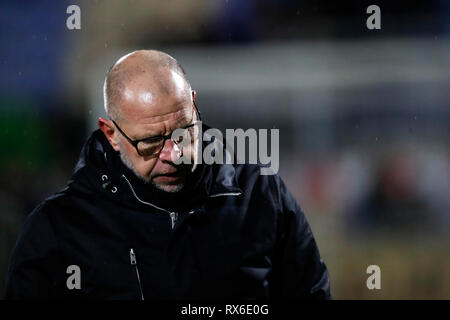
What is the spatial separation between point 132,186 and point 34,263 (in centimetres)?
41

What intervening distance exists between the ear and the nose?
0.62 feet

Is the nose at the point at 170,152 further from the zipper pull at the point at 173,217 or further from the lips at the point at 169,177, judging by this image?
the zipper pull at the point at 173,217

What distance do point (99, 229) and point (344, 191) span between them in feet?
14.5

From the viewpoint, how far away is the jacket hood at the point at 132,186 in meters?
2.31

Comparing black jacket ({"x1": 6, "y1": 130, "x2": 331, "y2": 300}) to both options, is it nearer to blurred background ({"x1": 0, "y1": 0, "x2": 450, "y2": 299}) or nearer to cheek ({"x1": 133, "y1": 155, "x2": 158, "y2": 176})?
cheek ({"x1": 133, "y1": 155, "x2": 158, "y2": 176})

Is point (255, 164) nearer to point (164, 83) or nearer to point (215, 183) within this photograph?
point (215, 183)

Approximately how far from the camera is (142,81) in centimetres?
230

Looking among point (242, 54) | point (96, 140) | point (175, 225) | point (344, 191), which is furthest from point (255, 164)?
point (242, 54)

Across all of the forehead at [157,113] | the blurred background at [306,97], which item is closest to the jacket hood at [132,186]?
the forehead at [157,113]

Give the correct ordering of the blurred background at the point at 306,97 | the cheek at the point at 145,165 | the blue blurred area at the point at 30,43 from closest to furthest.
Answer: the cheek at the point at 145,165 < the blurred background at the point at 306,97 < the blue blurred area at the point at 30,43

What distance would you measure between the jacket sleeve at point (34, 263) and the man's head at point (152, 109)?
36 cm

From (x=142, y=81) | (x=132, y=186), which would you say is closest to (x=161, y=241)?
(x=132, y=186)

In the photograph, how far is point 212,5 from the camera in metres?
7.11

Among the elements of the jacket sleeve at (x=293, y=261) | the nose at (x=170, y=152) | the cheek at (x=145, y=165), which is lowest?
the jacket sleeve at (x=293, y=261)
